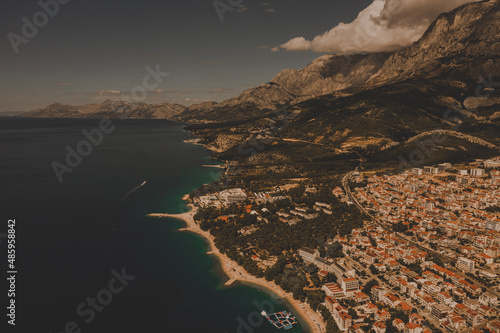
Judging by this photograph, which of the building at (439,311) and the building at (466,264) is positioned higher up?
the building at (466,264)

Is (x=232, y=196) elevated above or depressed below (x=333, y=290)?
above

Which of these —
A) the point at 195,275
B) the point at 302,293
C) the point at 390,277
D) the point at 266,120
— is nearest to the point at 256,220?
the point at 195,275

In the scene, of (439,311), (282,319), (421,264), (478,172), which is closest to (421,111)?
(478,172)

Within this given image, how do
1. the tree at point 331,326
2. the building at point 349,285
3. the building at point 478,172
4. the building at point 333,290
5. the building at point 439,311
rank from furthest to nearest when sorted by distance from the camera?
the building at point 478,172, the building at point 349,285, the building at point 333,290, the building at point 439,311, the tree at point 331,326

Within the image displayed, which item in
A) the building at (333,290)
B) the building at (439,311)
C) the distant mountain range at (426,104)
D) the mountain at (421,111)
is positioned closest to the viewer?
the building at (439,311)

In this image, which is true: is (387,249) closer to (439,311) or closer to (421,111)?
(439,311)

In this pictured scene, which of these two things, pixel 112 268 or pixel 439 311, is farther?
pixel 112 268

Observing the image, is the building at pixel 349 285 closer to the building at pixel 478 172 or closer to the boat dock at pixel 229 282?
the boat dock at pixel 229 282

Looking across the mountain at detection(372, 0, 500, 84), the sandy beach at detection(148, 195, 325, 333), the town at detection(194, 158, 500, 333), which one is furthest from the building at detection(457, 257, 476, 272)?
the mountain at detection(372, 0, 500, 84)

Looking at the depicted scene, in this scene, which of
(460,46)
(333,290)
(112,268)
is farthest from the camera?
(460,46)

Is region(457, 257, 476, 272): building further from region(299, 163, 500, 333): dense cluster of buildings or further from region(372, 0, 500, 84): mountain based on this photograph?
region(372, 0, 500, 84): mountain

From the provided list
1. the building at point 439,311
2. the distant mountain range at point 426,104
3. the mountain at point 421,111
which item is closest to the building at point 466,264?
the building at point 439,311
